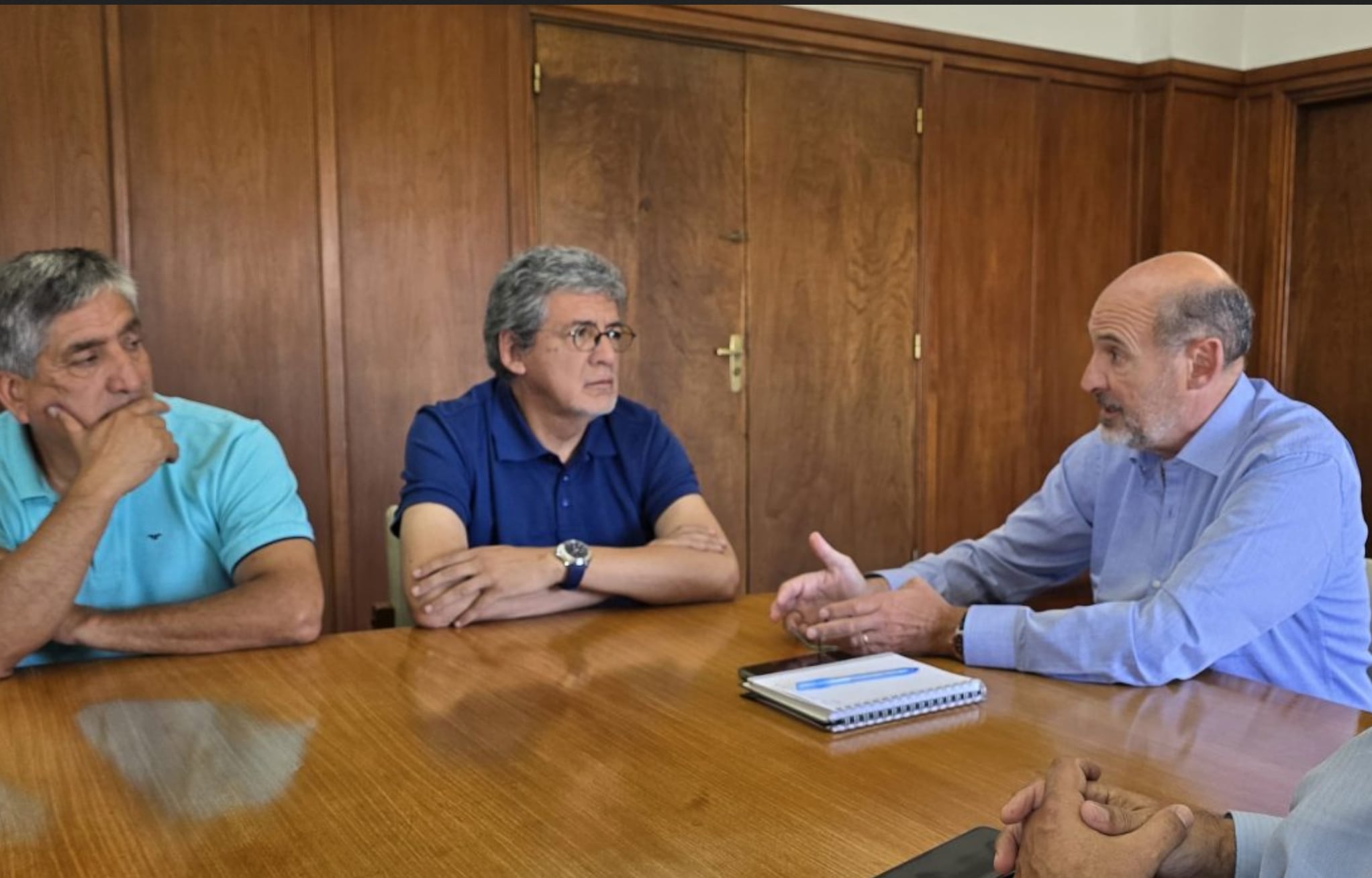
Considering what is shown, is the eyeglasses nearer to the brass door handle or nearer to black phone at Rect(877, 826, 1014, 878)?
black phone at Rect(877, 826, 1014, 878)

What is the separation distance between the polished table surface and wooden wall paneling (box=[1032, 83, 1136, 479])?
3420 millimetres

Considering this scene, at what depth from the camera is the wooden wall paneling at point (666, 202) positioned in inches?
145

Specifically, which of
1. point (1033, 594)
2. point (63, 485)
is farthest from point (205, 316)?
point (1033, 594)

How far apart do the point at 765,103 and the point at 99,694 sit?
3.15 metres

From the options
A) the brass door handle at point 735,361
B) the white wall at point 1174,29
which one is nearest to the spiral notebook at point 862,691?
the brass door handle at point 735,361

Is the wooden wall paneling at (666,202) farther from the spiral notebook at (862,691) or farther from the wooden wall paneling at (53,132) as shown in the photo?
the spiral notebook at (862,691)

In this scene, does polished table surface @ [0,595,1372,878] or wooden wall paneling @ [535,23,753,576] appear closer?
polished table surface @ [0,595,1372,878]

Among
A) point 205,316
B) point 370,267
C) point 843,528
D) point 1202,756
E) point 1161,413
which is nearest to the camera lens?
point 1202,756

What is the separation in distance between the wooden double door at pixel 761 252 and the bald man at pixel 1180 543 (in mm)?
2063

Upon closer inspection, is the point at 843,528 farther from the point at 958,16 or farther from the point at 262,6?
the point at 262,6

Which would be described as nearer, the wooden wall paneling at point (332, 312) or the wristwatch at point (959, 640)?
the wristwatch at point (959, 640)

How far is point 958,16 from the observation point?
442 centimetres

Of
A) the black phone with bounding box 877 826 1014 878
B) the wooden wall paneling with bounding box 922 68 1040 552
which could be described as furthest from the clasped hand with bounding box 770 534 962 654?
the wooden wall paneling with bounding box 922 68 1040 552

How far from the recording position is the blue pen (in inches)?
55.9
